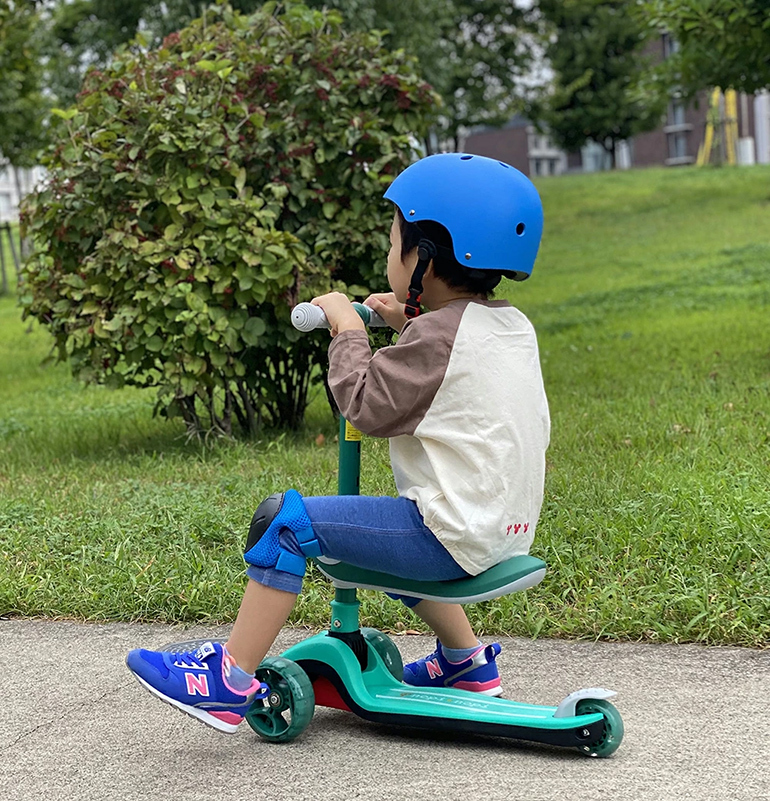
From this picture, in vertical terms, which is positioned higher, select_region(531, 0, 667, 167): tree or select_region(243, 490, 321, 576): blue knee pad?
select_region(531, 0, 667, 167): tree

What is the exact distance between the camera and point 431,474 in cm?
275

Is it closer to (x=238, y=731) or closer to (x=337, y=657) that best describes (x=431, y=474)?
(x=337, y=657)

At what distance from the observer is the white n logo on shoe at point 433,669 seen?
124 inches

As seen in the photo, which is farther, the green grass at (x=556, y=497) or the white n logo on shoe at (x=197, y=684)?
the green grass at (x=556, y=497)

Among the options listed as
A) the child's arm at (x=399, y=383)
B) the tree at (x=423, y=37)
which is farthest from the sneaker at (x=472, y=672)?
Answer: the tree at (x=423, y=37)

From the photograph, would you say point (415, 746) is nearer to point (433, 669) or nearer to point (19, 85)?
point (433, 669)

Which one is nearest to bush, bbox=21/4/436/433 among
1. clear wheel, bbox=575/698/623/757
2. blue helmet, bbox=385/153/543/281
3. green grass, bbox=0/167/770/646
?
green grass, bbox=0/167/770/646

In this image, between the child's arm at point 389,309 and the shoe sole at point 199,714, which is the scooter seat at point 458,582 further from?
the child's arm at point 389,309

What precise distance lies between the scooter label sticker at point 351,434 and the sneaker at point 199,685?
624 mm

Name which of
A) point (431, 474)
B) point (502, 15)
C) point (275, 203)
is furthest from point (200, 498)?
point (502, 15)

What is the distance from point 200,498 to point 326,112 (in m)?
2.48

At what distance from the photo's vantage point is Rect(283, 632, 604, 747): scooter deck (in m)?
2.73

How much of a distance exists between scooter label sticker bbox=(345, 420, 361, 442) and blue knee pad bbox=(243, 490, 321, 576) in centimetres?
28

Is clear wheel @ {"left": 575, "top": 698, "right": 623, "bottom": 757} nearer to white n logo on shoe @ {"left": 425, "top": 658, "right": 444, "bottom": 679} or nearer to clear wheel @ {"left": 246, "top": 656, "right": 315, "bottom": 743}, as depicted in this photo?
white n logo on shoe @ {"left": 425, "top": 658, "right": 444, "bottom": 679}
